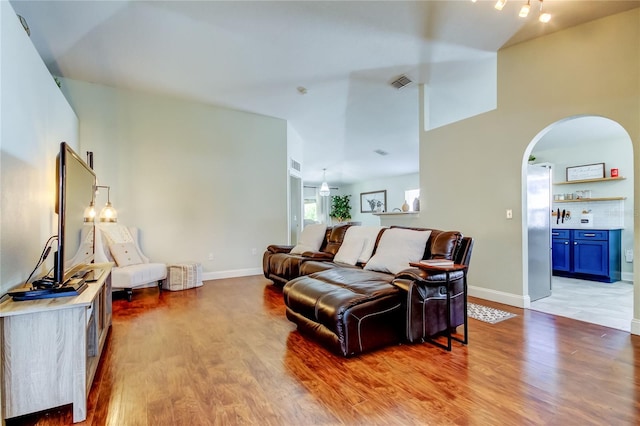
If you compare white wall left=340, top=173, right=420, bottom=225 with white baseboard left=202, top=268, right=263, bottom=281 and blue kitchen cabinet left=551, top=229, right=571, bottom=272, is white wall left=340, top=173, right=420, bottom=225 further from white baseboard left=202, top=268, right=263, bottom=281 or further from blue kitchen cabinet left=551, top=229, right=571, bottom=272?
white baseboard left=202, top=268, right=263, bottom=281

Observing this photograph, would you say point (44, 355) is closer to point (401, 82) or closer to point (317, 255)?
point (317, 255)

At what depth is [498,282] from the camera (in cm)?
364

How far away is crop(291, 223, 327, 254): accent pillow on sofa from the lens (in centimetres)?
438

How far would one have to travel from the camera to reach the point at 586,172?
534cm

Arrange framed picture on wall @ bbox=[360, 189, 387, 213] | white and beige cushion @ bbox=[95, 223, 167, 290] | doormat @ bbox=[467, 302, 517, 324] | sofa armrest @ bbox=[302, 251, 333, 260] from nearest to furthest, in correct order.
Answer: doormat @ bbox=[467, 302, 517, 324], white and beige cushion @ bbox=[95, 223, 167, 290], sofa armrest @ bbox=[302, 251, 333, 260], framed picture on wall @ bbox=[360, 189, 387, 213]

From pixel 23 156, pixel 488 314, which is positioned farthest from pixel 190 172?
pixel 488 314

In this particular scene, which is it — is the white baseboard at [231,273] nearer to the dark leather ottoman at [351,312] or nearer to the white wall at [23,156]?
the white wall at [23,156]

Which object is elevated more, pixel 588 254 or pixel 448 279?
pixel 448 279

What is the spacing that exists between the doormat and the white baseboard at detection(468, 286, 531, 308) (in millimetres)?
327

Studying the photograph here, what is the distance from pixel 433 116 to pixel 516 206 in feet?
9.36

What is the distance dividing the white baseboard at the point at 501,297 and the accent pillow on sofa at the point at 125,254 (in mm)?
4464

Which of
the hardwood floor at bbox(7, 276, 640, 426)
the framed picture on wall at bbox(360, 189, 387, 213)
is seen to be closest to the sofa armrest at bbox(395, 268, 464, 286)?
the hardwood floor at bbox(7, 276, 640, 426)

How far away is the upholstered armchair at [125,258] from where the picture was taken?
375 cm

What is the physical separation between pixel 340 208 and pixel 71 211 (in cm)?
1024
